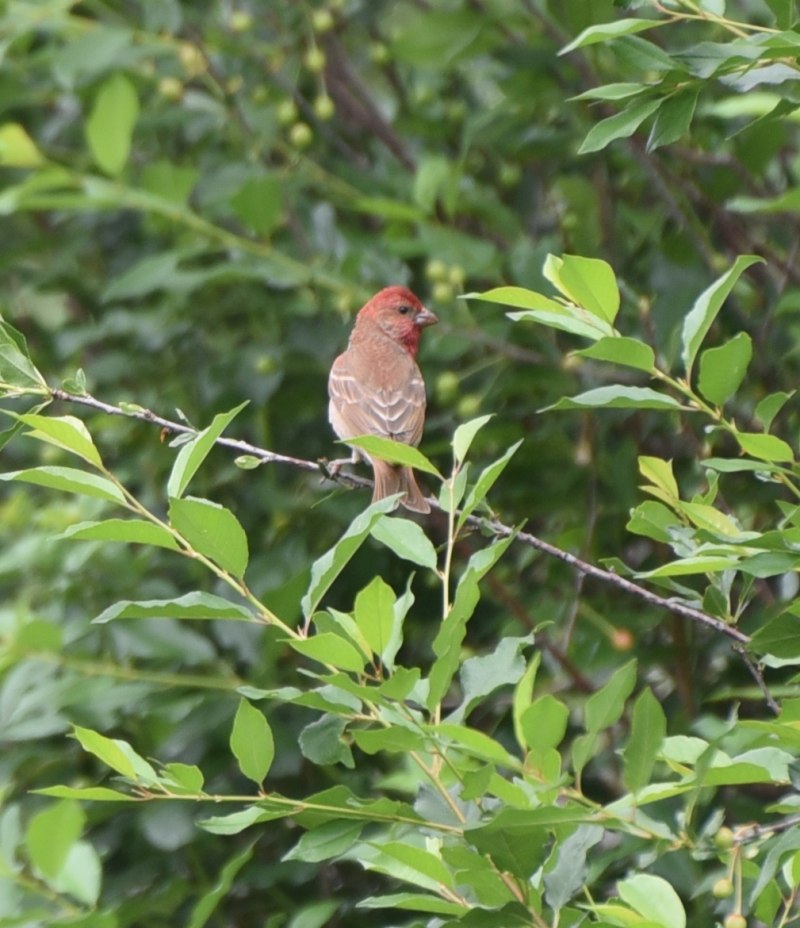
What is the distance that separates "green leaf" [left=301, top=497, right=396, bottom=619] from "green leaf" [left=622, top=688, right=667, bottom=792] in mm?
446

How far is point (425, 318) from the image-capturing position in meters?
5.26

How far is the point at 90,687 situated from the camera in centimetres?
453

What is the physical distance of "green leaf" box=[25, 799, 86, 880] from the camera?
302 centimetres

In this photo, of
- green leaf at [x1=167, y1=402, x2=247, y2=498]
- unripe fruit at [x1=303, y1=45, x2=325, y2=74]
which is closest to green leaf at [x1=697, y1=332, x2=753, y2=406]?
green leaf at [x1=167, y1=402, x2=247, y2=498]

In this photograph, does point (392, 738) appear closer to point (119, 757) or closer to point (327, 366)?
point (119, 757)

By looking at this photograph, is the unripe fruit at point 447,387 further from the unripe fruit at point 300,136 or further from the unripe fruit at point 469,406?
the unripe fruit at point 300,136

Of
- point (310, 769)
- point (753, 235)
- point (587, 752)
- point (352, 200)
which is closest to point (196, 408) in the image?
point (352, 200)

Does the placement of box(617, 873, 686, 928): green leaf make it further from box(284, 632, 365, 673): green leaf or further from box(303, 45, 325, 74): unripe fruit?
box(303, 45, 325, 74): unripe fruit

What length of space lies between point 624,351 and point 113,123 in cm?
310

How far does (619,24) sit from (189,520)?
95cm

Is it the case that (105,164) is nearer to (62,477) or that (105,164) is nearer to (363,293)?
(363,293)

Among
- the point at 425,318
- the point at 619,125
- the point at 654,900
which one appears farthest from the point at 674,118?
the point at 425,318

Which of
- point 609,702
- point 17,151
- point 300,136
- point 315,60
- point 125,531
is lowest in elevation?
point 300,136

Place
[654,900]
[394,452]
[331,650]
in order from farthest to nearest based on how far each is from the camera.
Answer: [394,452] < [654,900] < [331,650]
